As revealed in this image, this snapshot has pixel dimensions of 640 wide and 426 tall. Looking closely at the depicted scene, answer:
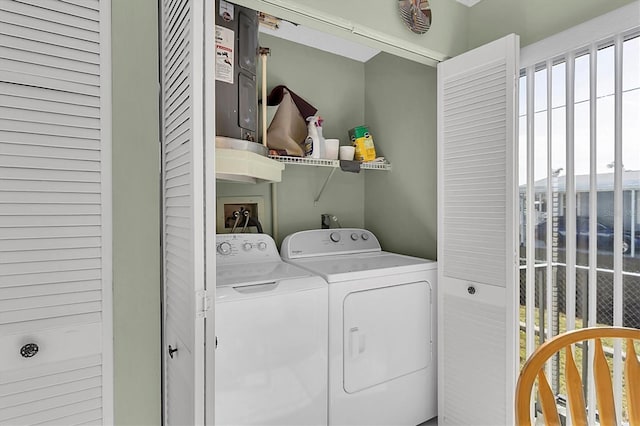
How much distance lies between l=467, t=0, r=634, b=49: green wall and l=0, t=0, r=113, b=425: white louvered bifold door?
194 cm

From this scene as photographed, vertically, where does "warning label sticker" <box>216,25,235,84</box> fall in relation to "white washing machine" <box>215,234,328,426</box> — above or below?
above

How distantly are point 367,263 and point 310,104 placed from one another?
1301 mm

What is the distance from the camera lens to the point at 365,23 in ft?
5.49

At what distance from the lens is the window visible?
147cm

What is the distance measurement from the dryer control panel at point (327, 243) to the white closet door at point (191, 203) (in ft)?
3.84

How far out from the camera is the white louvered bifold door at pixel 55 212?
93cm

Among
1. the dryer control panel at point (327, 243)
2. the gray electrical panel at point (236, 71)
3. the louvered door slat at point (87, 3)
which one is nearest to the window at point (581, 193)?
the dryer control panel at point (327, 243)

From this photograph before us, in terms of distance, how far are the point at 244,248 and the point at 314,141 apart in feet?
2.75


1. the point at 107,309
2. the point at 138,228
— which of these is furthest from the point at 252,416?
the point at 138,228

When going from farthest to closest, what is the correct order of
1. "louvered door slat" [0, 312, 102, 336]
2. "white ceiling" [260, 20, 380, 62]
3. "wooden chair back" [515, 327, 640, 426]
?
1. "white ceiling" [260, 20, 380, 62]
2. "louvered door slat" [0, 312, 102, 336]
3. "wooden chair back" [515, 327, 640, 426]

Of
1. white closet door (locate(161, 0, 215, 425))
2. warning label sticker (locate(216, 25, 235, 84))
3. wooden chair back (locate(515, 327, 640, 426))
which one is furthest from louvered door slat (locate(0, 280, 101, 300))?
wooden chair back (locate(515, 327, 640, 426))

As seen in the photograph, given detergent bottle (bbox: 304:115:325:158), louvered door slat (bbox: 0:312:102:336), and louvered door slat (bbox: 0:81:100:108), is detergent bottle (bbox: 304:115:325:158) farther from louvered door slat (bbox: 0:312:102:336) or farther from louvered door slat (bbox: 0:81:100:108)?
louvered door slat (bbox: 0:312:102:336)

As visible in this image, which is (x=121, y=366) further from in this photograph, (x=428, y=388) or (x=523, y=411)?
(x=428, y=388)

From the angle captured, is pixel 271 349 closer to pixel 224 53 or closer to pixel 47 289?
pixel 47 289
